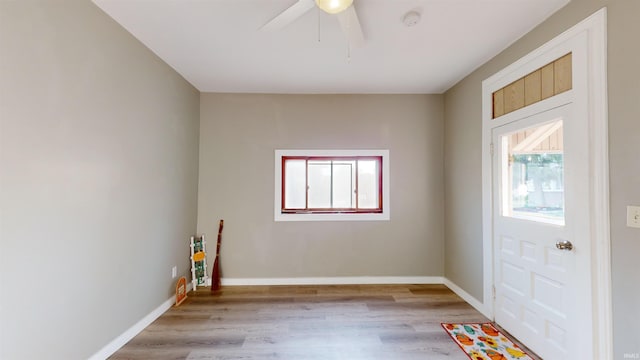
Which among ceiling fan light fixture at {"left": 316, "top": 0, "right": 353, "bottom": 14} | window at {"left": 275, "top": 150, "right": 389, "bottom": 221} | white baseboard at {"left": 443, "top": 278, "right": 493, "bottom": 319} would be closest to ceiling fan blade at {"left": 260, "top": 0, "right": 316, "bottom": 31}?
ceiling fan light fixture at {"left": 316, "top": 0, "right": 353, "bottom": 14}

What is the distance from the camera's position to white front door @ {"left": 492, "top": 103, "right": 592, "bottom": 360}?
70.4 inches

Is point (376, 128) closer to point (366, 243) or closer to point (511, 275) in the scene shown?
point (366, 243)

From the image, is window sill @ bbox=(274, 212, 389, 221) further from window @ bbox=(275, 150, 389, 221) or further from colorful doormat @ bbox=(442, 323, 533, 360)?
colorful doormat @ bbox=(442, 323, 533, 360)

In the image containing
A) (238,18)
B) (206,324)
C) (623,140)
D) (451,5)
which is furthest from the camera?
(206,324)

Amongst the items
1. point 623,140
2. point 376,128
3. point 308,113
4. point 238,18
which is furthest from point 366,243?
point 238,18

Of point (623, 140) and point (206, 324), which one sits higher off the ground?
point (623, 140)

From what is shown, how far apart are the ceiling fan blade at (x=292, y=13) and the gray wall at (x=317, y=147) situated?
78.9 inches

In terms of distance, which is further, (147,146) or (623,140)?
(147,146)

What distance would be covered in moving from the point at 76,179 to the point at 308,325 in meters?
2.16

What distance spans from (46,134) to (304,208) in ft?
8.76

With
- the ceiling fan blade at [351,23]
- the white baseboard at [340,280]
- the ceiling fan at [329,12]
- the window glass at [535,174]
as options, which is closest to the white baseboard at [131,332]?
the white baseboard at [340,280]

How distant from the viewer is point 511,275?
8.07 feet

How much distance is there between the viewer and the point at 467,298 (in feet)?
10.3

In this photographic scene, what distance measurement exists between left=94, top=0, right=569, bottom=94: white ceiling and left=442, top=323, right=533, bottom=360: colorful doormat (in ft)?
8.33
